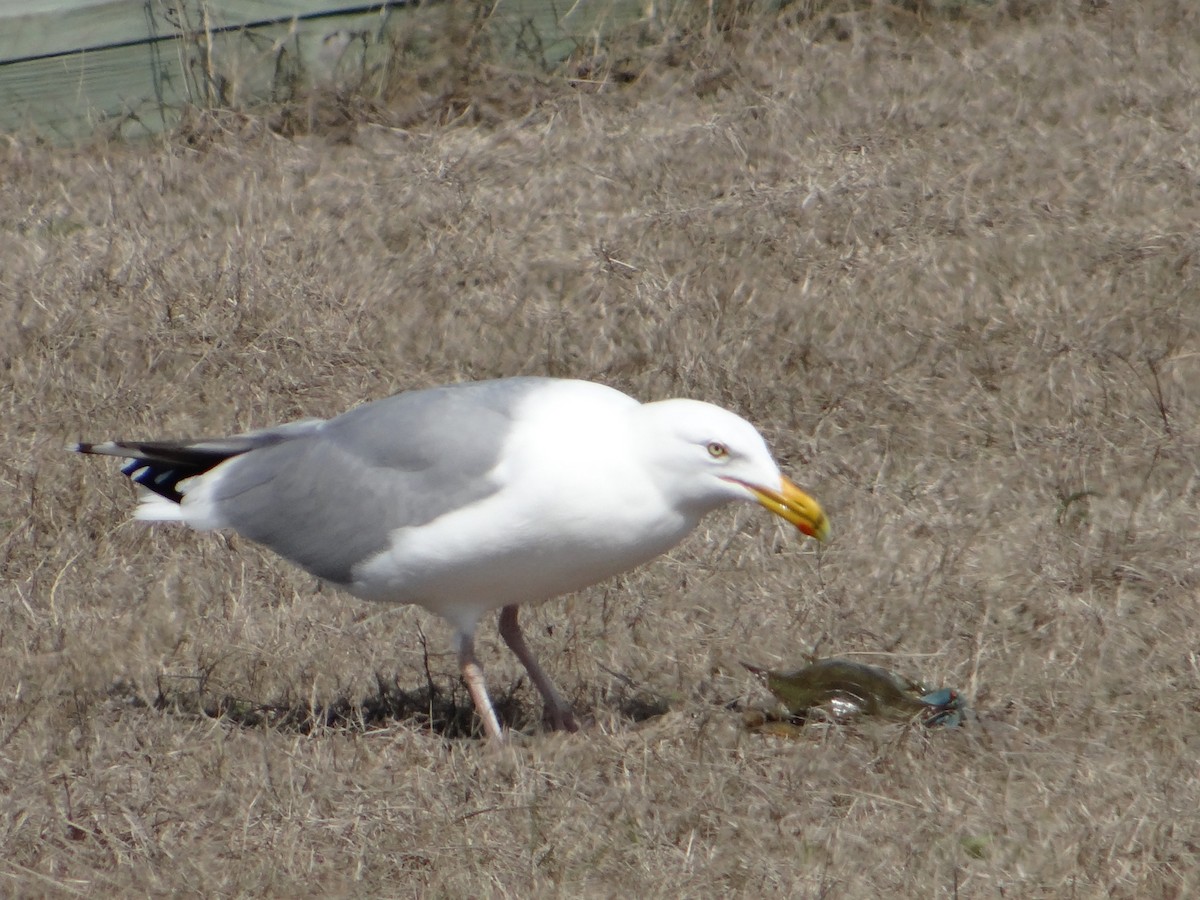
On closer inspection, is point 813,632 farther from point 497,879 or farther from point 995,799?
point 497,879

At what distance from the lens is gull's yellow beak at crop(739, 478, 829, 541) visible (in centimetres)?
371

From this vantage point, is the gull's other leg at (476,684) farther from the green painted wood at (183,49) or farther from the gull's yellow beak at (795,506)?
the green painted wood at (183,49)

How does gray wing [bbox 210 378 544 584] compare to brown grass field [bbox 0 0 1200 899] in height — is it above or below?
above

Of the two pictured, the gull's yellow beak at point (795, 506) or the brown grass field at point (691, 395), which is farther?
the gull's yellow beak at point (795, 506)

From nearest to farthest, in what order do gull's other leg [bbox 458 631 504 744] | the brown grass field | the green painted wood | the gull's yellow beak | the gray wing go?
the brown grass field < the gull's yellow beak < the gray wing < gull's other leg [bbox 458 631 504 744] < the green painted wood

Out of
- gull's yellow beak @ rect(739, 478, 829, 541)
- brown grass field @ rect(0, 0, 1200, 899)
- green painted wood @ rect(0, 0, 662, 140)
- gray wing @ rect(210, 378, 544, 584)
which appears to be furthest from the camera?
green painted wood @ rect(0, 0, 662, 140)

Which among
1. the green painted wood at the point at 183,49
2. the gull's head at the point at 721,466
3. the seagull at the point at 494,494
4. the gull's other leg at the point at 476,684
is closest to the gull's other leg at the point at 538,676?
the seagull at the point at 494,494

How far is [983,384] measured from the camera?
18.6 feet

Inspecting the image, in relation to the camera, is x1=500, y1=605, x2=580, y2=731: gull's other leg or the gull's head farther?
x1=500, y1=605, x2=580, y2=731: gull's other leg

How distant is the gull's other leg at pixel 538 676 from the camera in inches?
162

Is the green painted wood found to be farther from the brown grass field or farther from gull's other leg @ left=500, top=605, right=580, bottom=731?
gull's other leg @ left=500, top=605, right=580, bottom=731

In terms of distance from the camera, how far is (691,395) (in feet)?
18.9

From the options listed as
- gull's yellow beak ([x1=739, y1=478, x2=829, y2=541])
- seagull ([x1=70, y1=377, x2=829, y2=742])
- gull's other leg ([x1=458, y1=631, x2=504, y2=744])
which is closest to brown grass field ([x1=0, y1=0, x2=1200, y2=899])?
gull's other leg ([x1=458, y1=631, x2=504, y2=744])

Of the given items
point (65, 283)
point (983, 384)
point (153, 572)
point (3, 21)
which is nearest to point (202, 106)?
point (3, 21)
